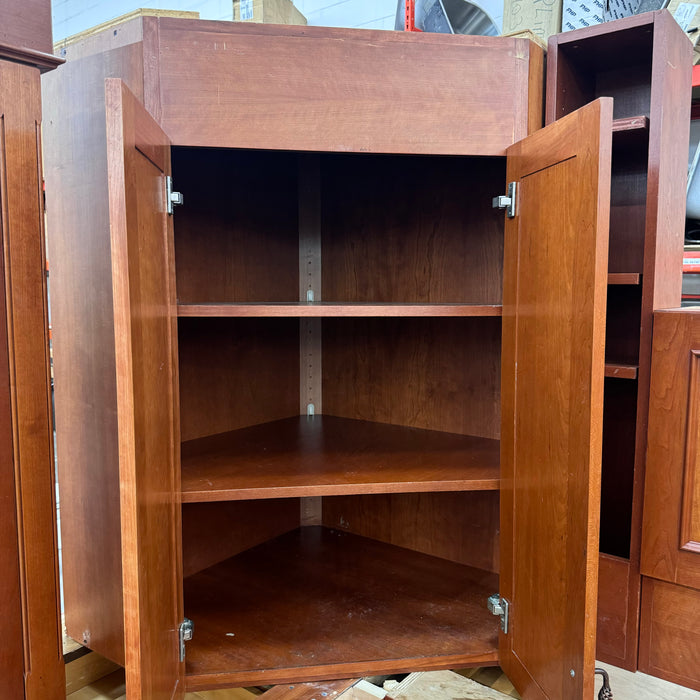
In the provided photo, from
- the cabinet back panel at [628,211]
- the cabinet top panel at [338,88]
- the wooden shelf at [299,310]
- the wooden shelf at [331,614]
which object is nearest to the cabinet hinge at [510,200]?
the cabinet top panel at [338,88]

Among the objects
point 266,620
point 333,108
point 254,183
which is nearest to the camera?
point 333,108

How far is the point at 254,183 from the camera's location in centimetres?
229

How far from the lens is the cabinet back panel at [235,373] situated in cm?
214

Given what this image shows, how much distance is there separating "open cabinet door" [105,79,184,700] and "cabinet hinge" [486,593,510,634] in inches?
32.0

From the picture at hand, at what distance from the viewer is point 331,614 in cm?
188

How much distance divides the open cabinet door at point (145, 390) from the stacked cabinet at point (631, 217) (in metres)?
1.08

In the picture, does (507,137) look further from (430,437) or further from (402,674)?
(402,674)

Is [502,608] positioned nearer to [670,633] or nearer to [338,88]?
[670,633]

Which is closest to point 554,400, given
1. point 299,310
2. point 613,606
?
point 299,310

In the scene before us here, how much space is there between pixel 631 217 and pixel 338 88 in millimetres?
1057

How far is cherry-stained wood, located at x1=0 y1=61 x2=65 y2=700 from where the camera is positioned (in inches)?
46.3

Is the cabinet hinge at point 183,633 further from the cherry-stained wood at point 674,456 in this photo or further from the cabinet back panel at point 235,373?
the cherry-stained wood at point 674,456

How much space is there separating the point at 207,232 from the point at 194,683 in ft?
4.46

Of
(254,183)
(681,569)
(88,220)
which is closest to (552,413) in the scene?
(681,569)
